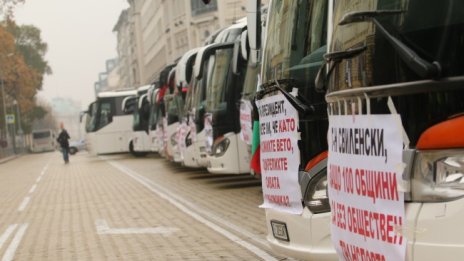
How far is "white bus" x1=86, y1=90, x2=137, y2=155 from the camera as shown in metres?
39.3

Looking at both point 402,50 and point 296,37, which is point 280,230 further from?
point 402,50

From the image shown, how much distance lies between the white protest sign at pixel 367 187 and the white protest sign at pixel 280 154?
0.99 m

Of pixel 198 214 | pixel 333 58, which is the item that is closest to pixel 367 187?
pixel 333 58

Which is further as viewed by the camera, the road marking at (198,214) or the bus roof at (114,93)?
the bus roof at (114,93)

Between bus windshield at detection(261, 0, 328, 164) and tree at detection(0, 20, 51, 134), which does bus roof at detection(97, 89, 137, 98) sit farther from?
bus windshield at detection(261, 0, 328, 164)

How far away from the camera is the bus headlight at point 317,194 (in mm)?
5152

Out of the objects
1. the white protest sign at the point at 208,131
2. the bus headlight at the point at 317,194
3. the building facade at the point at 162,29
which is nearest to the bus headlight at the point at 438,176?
the bus headlight at the point at 317,194

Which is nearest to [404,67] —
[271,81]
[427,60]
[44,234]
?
[427,60]

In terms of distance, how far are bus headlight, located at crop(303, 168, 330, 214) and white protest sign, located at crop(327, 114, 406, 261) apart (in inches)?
27.1

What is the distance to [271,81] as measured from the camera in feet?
19.6

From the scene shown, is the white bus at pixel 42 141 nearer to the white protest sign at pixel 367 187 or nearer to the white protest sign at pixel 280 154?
the white protest sign at pixel 280 154

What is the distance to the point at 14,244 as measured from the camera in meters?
10.3

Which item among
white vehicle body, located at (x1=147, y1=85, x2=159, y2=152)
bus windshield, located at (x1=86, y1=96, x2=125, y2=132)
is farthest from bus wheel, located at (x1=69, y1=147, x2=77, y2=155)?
white vehicle body, located at (x1=147, y1=85, x2=159, y2=152)

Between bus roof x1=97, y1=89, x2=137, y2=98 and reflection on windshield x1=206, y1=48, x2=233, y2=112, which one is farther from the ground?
→ bus roof x1=97, y1=89, x2=137, y2=98
